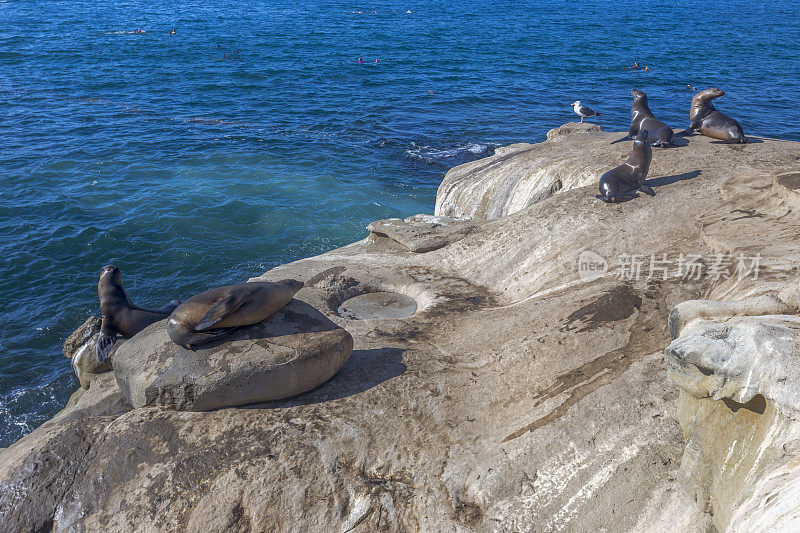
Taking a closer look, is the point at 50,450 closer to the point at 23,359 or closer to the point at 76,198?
the point at 23,359

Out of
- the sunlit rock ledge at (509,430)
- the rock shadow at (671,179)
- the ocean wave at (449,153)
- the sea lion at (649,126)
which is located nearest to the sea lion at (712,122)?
the sea lion at (649,126)

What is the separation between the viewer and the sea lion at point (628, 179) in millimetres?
9398

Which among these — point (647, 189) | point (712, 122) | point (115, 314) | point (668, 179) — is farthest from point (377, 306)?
point (712, 122)

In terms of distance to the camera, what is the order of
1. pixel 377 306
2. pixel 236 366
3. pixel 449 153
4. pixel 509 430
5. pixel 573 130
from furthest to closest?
pixel 449 153
pixel 573 130
pixel 377 306
pixel 236 366
pixel 509 430

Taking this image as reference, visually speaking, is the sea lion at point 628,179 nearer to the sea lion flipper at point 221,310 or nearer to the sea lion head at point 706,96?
the sea lion head at point 706,96

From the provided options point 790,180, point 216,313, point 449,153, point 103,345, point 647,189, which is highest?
point 790,180

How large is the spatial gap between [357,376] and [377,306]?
98.6 inches

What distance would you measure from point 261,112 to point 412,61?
11786 mm

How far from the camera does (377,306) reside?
8828mm

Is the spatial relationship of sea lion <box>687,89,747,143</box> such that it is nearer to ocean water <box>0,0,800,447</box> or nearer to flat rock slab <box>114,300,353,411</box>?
ocean water <box>0,0,800,447</box>

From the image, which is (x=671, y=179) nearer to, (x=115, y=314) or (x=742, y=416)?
(x=742, y=416)

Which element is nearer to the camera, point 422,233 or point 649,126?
point 422,233

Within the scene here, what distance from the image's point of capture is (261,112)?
24781 mm

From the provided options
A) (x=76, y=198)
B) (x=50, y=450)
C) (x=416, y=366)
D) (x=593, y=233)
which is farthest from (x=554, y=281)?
(x=76, y=198)
